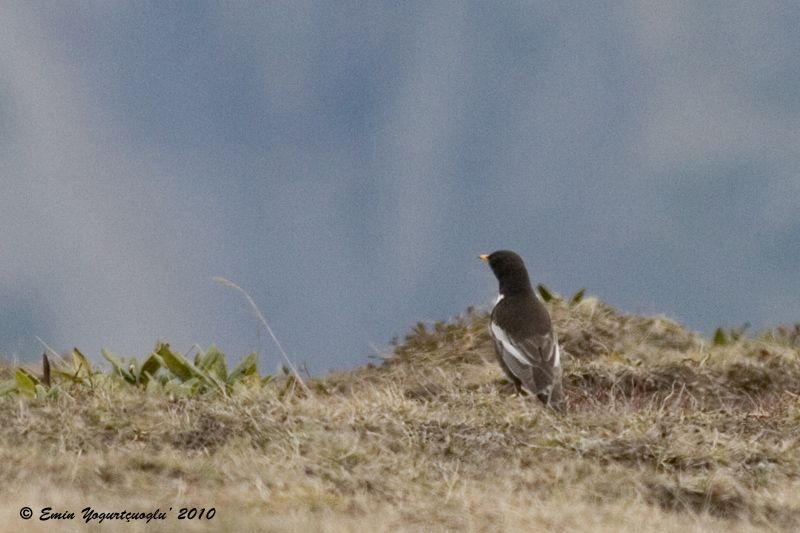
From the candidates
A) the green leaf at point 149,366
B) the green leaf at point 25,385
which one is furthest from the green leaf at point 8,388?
the green leaf at point 149,366

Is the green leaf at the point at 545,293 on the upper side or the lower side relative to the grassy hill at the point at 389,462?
upper

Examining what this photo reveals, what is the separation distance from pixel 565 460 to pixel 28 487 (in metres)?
3.11

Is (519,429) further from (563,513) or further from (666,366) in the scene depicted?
(666,366)

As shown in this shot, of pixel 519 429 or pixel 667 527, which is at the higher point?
pixel 519 429

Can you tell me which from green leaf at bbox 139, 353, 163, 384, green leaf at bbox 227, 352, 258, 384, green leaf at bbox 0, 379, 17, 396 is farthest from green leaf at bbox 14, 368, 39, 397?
green leaf at bbox 227, 352, 258, 384

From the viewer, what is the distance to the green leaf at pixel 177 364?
30.0 ft

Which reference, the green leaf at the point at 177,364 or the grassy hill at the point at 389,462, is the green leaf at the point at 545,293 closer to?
the grassy hill at the point at 389,462

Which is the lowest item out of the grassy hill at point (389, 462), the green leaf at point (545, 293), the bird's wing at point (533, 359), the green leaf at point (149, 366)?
the grassy hill at point (389, 462)

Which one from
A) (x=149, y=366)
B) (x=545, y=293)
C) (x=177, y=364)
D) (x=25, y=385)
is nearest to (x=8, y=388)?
(x=25, y=385)

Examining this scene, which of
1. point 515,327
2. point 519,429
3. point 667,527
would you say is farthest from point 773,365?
point 667,527

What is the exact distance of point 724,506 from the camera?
22.6ft

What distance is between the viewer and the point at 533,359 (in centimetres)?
1002

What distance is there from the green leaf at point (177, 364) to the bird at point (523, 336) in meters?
2.73

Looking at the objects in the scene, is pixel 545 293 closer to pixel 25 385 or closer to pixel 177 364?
pixel 177 364
